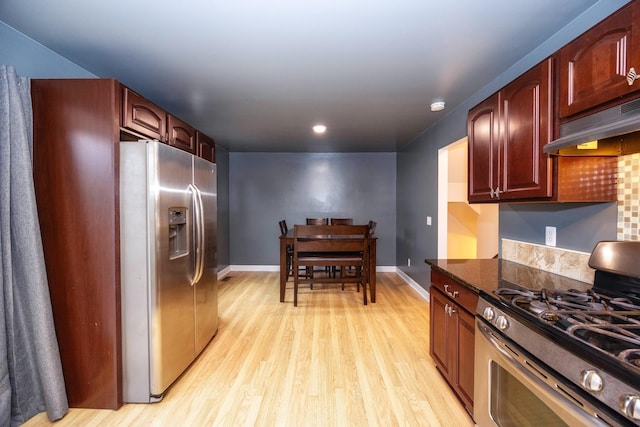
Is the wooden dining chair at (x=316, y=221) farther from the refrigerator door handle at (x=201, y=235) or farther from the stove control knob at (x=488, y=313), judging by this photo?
the stove control knob at (x=488, y=313)

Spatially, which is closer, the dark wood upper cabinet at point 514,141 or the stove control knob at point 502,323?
the stove control knob at point 502,323

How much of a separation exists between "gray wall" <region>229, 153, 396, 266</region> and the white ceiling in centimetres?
249

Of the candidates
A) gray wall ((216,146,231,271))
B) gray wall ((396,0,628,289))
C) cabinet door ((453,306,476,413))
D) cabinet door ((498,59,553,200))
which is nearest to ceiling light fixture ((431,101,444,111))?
gray wall ((396,0,628,289))

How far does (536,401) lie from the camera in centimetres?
106

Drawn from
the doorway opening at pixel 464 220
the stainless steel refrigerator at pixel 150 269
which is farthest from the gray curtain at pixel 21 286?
the doorway opening at pixel 464 220

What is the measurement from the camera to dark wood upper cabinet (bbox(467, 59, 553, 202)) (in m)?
1.40

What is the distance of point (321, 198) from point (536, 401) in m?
4.69

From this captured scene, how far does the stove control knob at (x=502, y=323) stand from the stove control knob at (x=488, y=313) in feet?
0.13

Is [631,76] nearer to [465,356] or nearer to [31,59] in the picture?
[465,356]

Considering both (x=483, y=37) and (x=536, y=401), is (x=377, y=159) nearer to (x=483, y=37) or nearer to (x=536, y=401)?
(x=483, y=37)

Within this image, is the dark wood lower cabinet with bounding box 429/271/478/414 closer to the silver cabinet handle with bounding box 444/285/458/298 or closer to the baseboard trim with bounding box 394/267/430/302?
the silver cabinet handle with bounding box 444/285/458/298

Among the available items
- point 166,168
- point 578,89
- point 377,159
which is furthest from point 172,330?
point 377,159

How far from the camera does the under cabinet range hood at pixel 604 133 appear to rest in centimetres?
97

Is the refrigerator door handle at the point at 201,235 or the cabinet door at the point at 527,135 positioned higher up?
the cabinet door at the point at 527,135
